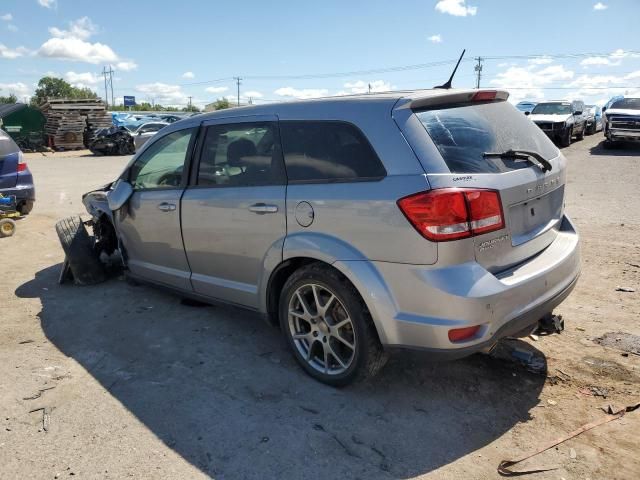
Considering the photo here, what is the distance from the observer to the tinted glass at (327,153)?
312cm

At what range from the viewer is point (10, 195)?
853 centimetres

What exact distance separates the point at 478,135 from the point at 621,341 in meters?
2.04

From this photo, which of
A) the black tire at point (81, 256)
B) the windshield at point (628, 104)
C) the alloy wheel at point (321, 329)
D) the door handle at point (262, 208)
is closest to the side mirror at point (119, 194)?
the black tire at point (81, 256)

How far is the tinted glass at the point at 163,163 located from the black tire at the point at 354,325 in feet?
5.28

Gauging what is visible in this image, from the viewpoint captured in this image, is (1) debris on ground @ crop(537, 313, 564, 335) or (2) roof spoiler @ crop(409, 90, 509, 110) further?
(1) debris on ground @ crop(537, 313, 564, 335)

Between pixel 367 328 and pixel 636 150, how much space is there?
64.8ft

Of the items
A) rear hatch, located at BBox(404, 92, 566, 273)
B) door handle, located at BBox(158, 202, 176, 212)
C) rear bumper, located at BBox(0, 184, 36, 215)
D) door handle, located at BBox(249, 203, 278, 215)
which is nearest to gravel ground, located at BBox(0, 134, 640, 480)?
rear hatch, located at BBox(404, 92, 566, 273)

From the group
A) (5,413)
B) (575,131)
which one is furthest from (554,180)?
A: (575,131)

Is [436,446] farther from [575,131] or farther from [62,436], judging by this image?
[575,131]

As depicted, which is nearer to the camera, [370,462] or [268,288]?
[370,462]

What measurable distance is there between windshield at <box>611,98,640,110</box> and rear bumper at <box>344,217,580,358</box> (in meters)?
19.2

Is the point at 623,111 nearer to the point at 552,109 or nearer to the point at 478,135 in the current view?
the point at 552,109

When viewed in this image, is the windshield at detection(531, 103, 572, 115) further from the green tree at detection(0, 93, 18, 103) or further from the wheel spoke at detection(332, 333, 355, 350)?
the green tree at detection(0, 93, 18, 103)

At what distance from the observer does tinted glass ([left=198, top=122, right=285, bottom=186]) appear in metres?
3.65
